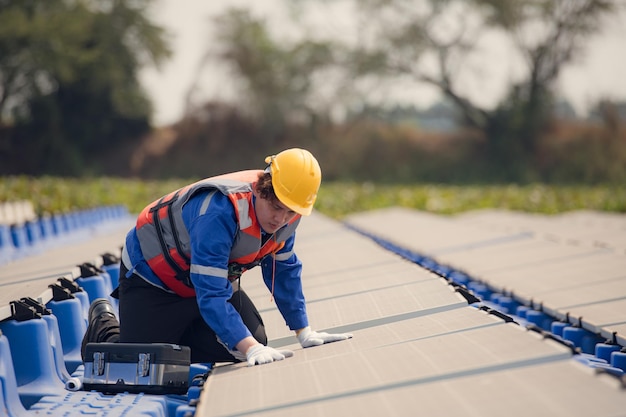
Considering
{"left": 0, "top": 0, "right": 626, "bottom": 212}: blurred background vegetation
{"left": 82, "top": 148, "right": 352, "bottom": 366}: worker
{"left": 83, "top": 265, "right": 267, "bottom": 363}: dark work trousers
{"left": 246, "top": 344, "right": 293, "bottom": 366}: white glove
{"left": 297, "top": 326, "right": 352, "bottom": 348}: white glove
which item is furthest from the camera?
{"left": 0, "top": 0, "right": 626, "bottom": 212}: blurred background vegetation

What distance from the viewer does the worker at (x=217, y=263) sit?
4023 millimetres

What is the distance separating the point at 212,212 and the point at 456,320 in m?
1.27

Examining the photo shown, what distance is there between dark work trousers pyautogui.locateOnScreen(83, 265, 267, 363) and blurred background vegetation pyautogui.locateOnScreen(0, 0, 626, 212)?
1313 inches

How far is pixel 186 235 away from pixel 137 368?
0.71 m

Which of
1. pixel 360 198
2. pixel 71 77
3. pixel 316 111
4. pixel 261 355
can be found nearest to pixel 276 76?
pixel 316 111

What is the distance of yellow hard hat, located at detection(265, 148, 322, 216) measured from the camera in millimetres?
4070

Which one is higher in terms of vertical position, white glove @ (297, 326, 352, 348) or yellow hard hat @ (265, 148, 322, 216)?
yellow hard hat @ (265, 148, 322, 216)

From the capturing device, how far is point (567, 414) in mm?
2484

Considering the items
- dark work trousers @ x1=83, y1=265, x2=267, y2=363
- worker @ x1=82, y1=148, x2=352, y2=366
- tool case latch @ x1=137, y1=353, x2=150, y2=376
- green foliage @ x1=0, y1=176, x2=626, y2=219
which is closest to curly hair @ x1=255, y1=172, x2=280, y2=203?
worker @ x1=82, y1=148, x2=352, y2=366

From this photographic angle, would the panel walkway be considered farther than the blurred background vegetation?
No

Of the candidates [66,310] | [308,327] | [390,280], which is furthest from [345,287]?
[66,310]

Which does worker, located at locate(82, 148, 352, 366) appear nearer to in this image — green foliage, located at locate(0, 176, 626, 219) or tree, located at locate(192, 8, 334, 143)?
green foliage, located at locate(0, 176, 626, 219)

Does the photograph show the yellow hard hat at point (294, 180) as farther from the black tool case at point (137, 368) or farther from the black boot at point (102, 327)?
the black boot at point (102, 327)

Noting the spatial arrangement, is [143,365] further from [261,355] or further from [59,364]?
[59,364]
